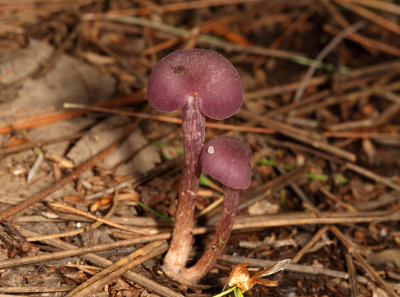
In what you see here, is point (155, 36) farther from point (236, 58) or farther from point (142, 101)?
point (142, 101)

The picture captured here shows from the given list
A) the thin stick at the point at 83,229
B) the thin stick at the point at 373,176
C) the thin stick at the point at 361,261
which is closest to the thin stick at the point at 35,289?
the thin stick at the point at 83,229

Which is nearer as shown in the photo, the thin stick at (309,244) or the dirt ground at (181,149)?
the dirt ground at (181,149)

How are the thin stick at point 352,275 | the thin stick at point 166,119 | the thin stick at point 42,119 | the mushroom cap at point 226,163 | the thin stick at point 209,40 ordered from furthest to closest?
the thin stick at point 209,40 < the thin stick at point 166,119 < the thin stick at point 42,119 < the thin stick at point 352,275 < the mushroom cap at point 226,163

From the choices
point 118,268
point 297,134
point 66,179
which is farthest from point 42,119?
point 297,134

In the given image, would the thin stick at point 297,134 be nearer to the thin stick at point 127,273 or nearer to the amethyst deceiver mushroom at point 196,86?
the amethyst deceiver mushroom at point 196,86

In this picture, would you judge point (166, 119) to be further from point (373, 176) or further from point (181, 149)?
point (373, 176)

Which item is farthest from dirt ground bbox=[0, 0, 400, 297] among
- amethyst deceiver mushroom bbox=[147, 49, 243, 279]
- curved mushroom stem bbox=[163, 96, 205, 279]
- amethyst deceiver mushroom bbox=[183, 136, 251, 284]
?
amethyst deceiver mushroom bbox=[147, 49, 243, 279]
